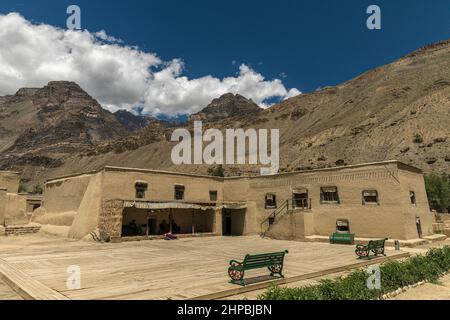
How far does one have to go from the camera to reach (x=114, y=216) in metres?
22.8

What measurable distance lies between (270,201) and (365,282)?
21.1 metres

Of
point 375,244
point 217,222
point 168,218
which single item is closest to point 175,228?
point 168,218

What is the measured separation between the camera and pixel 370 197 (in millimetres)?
23891

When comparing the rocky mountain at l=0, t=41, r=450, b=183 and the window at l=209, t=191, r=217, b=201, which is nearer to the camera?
the window at l=209, t=191, r=217, b=201

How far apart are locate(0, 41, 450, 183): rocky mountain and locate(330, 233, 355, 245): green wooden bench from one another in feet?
140

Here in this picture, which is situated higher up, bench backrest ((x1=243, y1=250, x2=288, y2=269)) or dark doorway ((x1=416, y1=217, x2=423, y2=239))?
dark doorway ((x1=416, y1=217, x2=423, y2=239))

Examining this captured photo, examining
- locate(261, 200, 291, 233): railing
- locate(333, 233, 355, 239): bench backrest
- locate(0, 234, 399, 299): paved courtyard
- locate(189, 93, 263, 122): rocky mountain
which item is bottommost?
locate(0, 234, 399, 299): paved courtyard

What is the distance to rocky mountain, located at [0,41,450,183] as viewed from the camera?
6619cm

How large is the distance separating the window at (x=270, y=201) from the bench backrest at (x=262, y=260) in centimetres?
1977

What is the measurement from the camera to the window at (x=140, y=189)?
87.2ft

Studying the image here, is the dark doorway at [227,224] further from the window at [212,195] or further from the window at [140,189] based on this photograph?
the window at [140,189]

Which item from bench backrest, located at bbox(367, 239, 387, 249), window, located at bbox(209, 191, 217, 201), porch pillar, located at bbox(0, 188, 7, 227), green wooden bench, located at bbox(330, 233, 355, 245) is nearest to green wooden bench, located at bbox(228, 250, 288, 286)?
bench backrest, located at bbox(367, 239, 387, 249)

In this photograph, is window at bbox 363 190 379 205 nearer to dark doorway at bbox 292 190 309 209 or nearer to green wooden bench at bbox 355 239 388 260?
dark doorway at bbox 292 190 309 209

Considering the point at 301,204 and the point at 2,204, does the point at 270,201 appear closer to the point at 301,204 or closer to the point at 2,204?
the point at 301,204
